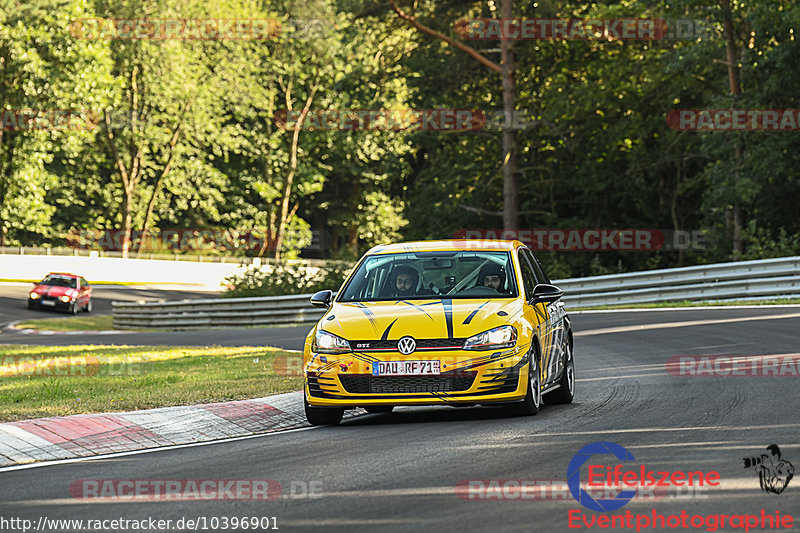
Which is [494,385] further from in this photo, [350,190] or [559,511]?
[350,190]

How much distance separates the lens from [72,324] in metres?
38.2

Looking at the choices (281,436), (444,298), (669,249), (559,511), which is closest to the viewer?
(559,511)

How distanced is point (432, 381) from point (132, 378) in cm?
621

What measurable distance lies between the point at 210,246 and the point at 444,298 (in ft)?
205

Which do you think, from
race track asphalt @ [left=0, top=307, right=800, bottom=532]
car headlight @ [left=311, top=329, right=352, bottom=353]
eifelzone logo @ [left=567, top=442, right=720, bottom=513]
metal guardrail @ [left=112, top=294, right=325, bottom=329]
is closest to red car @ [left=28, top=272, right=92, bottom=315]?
metal guardrail @ [left=112, top=294, right=325, bottom=329]

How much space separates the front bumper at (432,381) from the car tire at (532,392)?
12 centimetres

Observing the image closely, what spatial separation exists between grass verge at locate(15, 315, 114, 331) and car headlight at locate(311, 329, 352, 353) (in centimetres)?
2690

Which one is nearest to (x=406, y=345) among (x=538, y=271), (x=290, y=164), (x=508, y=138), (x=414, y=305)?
(x=414, y=305)

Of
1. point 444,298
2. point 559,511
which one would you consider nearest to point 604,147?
point 444,298

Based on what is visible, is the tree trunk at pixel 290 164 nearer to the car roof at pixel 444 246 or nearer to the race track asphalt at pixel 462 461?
the race track asphalt at pixel 462 461

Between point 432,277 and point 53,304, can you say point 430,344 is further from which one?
point 53,304

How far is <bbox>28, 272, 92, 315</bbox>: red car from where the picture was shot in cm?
4372

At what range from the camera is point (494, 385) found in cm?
1015

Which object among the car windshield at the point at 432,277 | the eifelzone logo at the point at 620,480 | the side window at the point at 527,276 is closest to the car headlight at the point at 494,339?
the car windshield at the point at 432,277
